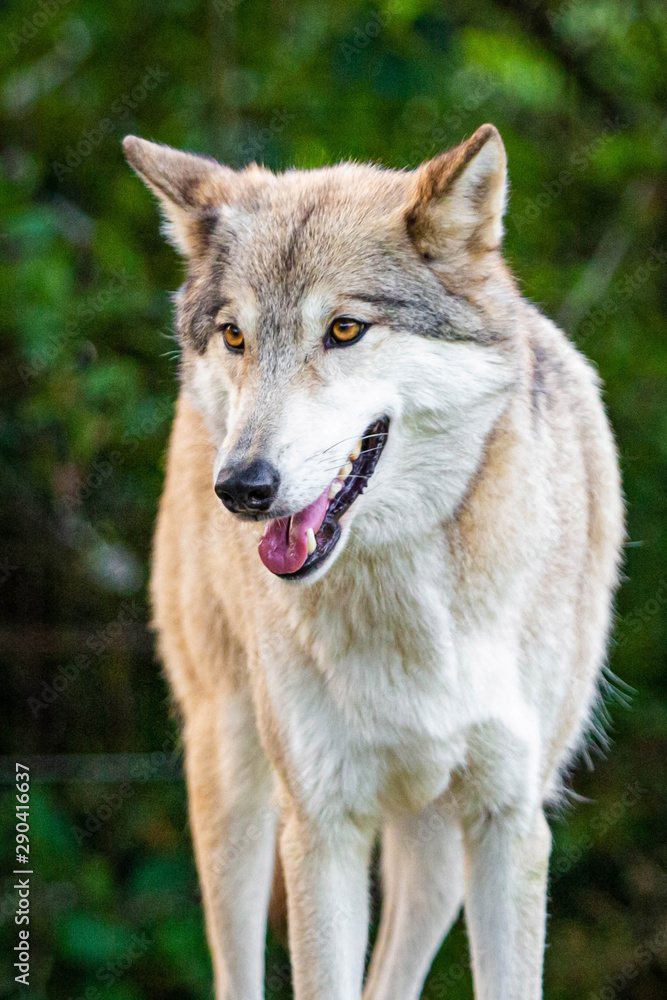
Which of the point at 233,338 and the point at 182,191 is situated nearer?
the point at 233,338

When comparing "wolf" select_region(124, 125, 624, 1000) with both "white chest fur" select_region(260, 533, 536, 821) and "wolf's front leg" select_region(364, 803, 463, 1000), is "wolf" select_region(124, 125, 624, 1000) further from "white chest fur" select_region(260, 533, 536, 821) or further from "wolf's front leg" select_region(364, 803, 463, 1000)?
"wolf's front leg" select_region(364, 803, 463, 1000)

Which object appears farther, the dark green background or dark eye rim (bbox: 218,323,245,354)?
the dark green background

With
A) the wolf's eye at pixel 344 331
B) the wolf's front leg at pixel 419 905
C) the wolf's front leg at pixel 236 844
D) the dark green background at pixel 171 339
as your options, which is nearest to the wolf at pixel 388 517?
the wolf's eye at pixel 344 331

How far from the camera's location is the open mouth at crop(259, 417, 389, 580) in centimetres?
238

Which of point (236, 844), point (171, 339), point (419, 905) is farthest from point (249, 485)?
point (171, 339)

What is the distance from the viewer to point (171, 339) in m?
5.32

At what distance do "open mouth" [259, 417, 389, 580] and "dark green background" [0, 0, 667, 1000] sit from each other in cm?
283

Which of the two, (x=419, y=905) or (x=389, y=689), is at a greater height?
(x=389, y=689)

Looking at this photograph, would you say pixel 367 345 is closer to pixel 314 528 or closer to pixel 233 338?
pixel 233 338

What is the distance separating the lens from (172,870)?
18.3 ft

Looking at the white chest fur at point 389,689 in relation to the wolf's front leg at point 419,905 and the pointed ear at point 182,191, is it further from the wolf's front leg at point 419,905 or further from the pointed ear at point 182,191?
the pointed ear at point 182,191

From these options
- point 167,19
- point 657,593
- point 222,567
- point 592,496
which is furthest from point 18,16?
point 657,593

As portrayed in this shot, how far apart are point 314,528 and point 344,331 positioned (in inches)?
17.7

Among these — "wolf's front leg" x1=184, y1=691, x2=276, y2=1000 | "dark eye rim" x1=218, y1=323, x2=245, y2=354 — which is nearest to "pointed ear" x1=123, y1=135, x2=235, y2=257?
"dark eye rim" x1=218, y1=323, x2=245, y2=354
